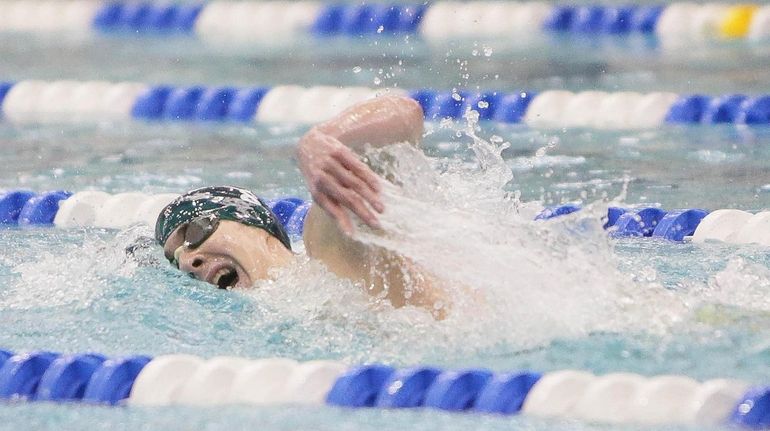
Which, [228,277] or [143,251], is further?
[143,251]

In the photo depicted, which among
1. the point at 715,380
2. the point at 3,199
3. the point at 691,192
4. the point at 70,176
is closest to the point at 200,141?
the point at 70,176

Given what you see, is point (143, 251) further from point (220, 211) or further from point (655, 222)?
point (655, 222)

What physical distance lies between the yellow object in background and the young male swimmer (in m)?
4.41

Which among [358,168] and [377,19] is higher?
[358,168]

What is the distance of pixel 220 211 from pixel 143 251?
30 cm

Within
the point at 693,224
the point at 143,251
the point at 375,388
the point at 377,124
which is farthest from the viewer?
the point at 693,224

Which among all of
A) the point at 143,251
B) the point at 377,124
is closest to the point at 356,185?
the point at 377,124

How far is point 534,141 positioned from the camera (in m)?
5.23

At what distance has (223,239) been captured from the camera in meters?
3.14

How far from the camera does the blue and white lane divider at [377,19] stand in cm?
729

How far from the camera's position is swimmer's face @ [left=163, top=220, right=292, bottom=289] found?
3123mm

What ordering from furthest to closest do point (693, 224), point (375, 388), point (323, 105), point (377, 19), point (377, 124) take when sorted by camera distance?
point (377, 19)
point (323, 105)
point (693, 224)
point (377, 124)
point (375, 388)

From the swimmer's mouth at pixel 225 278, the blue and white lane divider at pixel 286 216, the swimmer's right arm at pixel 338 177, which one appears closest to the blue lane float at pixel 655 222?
the blue and white lane divider at pixel 286 216

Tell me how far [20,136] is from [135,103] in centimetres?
57
